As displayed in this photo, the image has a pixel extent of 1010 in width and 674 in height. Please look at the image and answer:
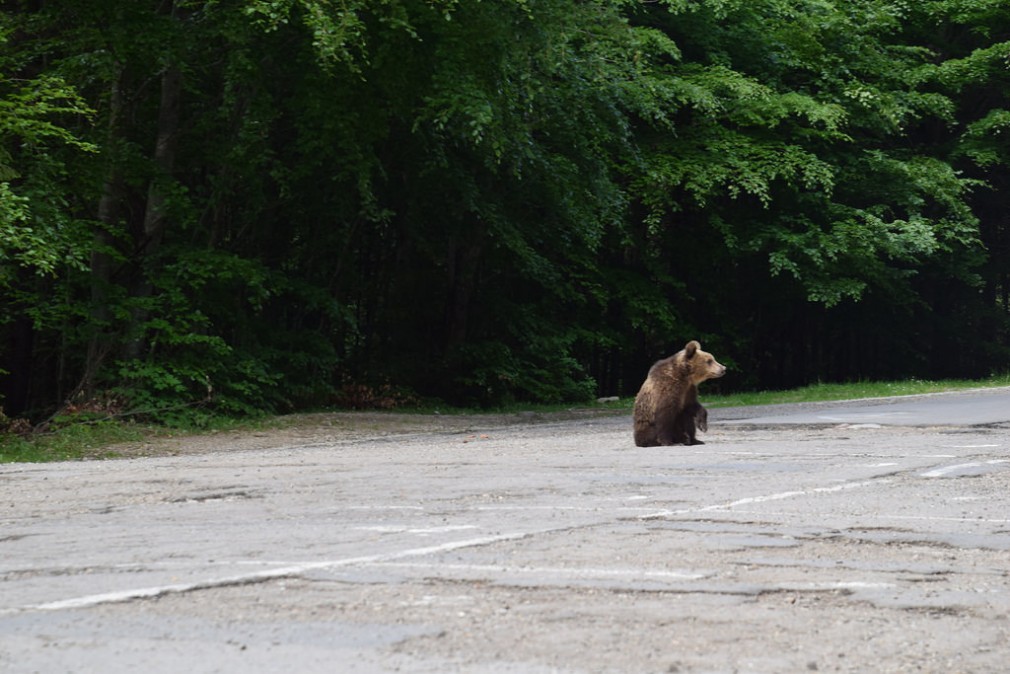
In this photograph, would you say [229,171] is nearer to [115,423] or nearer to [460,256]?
[115,423]

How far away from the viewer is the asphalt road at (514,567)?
17.6ft

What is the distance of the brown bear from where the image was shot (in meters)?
17.0

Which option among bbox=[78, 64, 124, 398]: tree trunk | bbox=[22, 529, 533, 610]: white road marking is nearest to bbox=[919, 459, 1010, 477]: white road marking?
bbox=[22, 529, 533, 610]: white road marking

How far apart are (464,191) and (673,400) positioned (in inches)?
482

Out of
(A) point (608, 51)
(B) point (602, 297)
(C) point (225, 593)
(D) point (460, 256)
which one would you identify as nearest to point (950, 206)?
(B) point (602, 297)

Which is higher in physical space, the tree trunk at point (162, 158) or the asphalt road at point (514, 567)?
the tree trunk at point (162, 158)

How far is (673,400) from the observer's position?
56.0ft

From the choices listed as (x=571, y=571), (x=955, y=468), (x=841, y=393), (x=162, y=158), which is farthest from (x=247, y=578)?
(x=841, y=393)

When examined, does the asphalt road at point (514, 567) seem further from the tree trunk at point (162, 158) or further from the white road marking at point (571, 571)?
the tree trunk at point (162, 158)

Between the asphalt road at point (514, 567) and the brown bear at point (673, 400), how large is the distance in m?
2.01

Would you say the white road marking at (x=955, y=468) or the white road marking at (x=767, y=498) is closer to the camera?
the white road marking at (x=767, y=498)

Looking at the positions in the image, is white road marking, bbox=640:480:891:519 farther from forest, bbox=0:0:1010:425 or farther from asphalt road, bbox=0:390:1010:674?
forest, bbox=0:0:1010:425

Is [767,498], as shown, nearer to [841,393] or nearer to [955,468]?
[955,468]

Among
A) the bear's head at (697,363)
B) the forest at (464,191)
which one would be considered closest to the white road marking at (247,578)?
the bear's head at (697,363)
